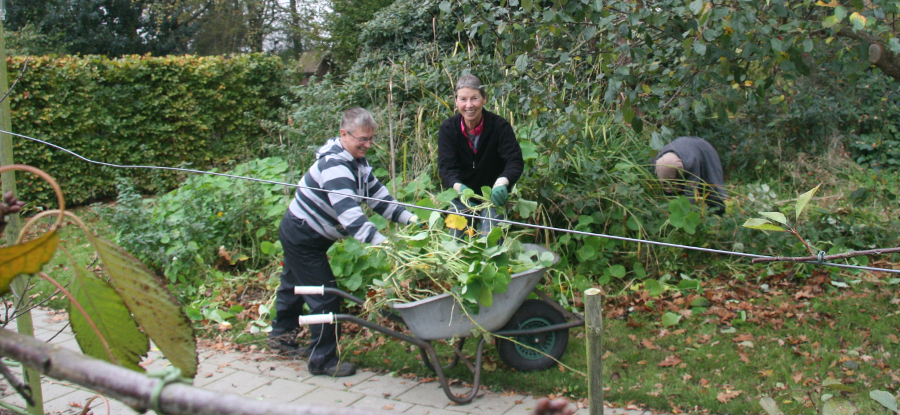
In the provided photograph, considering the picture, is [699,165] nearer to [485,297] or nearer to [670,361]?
[670,361]

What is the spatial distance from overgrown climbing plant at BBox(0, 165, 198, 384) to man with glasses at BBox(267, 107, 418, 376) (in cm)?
295

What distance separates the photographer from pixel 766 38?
2.96 m

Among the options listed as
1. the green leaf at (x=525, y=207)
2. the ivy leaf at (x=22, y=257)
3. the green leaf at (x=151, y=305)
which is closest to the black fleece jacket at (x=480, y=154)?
the green leaf at (x=525, y=207)

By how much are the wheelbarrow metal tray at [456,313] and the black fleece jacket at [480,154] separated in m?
1.28

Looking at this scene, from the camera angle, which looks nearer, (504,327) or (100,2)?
(504,327)

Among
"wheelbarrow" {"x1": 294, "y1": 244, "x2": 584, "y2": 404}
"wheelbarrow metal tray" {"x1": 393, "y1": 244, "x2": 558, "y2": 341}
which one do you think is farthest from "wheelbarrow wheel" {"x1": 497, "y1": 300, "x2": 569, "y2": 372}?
"wheelbarrow metal tray" {"x1": 393, "y1": 244, "x2": 558, "y2": 341}

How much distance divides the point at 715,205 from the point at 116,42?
674 inches

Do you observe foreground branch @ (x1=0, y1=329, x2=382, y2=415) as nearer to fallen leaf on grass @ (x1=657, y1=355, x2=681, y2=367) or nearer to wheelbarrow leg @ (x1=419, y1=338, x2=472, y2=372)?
wheelbarrow leg @ (x1=419, y1=338, x2=472, y2=372)

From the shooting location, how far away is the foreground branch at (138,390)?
46 cm

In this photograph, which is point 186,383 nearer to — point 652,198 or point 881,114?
point 652,198

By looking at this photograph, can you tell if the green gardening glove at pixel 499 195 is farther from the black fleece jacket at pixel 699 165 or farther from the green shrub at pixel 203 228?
the green shrub at pixel 203 228

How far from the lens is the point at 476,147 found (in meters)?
4.70

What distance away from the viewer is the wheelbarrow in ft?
11.1

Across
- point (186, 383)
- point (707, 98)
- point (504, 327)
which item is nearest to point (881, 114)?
point (707, 98)
